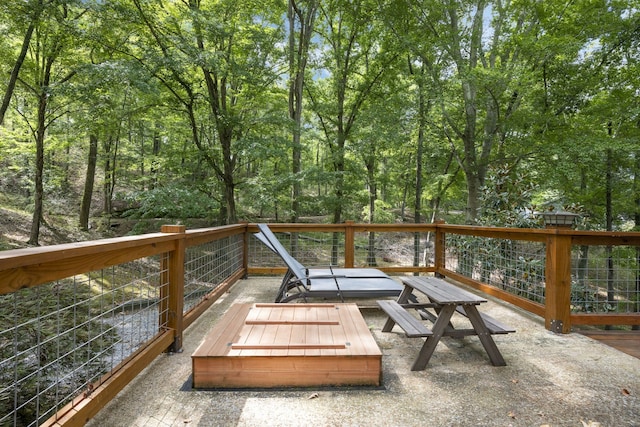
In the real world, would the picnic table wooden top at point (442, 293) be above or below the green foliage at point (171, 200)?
below

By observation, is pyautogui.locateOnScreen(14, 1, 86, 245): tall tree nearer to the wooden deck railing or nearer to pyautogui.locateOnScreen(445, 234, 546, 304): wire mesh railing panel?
the wooden deck railing

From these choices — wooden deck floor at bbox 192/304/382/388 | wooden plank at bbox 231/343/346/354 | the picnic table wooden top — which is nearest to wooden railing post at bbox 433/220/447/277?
the picnic table wooden top

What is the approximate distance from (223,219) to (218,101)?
12.9 feet

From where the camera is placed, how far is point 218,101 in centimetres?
807

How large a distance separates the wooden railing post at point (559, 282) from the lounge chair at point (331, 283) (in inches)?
54.4

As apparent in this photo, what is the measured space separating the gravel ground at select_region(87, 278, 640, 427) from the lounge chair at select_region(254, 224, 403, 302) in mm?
805

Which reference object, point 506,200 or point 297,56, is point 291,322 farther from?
point 297,56

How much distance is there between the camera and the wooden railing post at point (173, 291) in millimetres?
2473

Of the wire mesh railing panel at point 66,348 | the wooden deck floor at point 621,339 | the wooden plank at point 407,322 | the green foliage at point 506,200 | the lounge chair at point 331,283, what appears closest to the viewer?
the wire mesh railing panel at point 66,348

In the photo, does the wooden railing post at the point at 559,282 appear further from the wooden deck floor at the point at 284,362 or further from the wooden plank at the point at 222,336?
the wooden plank at the point at 222,336

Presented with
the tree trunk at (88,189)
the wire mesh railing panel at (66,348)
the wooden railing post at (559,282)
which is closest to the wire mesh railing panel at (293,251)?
the wire mesh railing panel at (66,348)

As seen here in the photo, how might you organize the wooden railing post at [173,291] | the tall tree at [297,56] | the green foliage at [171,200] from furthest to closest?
the tall tree at [297,56] < the green foliage at [171,200] < the wooden railing post at [173,291]

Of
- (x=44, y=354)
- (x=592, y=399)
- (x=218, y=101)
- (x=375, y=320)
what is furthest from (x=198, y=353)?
(x=218, y=101)

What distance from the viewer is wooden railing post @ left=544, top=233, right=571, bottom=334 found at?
2973 mm
